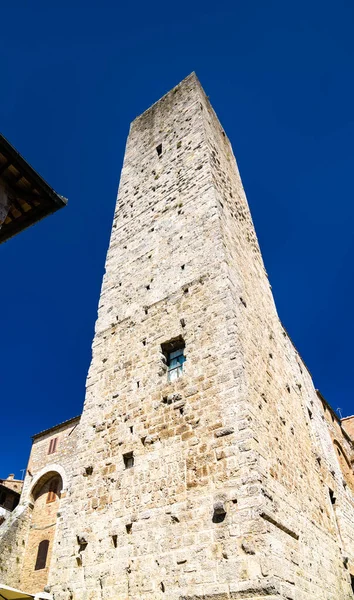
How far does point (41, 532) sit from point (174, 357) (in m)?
10.5

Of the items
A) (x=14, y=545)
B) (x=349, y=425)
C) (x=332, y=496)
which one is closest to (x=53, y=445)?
(x=14, y=545)

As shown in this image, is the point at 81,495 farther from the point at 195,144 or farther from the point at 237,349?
the point at 195,144

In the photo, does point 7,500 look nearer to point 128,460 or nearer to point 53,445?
point 53,445

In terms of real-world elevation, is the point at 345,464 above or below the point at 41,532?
above

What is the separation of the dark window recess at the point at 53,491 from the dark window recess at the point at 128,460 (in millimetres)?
9849

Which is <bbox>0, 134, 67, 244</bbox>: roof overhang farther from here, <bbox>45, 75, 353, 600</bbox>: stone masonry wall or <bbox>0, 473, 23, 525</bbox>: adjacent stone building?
<bbox>0, 473, 23, 525</bbox>: adjacent stone building

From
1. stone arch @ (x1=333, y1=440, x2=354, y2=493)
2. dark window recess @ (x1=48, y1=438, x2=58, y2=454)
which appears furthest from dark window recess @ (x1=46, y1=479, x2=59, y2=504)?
stone arch @ (x1=333, y1=440, x2=354, y2=493)

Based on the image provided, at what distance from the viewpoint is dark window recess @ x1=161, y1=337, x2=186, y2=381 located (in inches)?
271

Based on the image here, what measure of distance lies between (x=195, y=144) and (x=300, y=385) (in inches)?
257

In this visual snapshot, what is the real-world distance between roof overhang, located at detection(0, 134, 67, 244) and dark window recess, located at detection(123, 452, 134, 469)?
3.79 m

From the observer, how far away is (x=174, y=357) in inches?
281

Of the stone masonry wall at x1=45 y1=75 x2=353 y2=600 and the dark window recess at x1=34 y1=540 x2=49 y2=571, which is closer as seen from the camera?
the stone masonry wall at x1=45 y1=75 x2=353 y2=600

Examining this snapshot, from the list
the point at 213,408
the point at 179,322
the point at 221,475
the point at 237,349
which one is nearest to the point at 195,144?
the point at 179,322

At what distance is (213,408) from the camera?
19.2 feet
